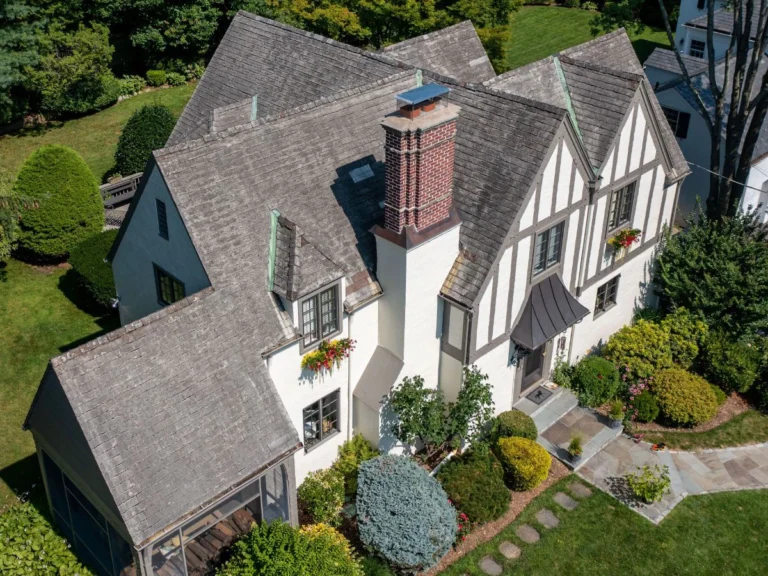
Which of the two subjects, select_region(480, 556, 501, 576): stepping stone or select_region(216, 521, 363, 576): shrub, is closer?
select_region(216, 521, 363, 576): shrub

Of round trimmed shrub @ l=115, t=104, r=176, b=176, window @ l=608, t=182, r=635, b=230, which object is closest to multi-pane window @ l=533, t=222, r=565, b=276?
window @ l=608, t=182, r=635, b=230

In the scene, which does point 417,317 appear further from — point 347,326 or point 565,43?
point 565,43

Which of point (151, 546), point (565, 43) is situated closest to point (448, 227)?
point (151, 546)

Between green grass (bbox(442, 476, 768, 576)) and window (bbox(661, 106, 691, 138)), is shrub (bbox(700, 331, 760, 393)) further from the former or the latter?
window (bbox(661, 106, 691, 138))

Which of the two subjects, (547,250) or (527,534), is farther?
(547,250)

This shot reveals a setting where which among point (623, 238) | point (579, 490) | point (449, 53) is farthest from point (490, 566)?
point (449, 53)

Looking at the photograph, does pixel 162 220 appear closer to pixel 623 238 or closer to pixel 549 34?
pixel 623 238
